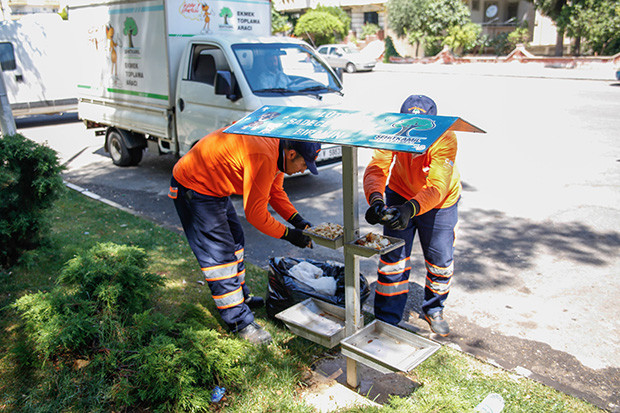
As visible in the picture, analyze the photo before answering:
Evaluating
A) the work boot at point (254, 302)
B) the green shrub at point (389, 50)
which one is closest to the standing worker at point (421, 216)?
the work boot at point (254, 302)

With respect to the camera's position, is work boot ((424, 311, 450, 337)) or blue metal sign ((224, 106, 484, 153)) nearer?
blue metal sign ((224, 106, 484, 153))

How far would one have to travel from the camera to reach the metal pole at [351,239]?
2861mm

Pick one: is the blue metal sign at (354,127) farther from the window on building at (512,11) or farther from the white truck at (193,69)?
the window on building at (512,11)

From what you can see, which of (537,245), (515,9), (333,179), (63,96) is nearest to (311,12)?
(515,9)

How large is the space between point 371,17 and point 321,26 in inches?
354

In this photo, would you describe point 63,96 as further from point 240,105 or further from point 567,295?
point 567,295

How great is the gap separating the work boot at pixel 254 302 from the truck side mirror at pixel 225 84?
134 inches

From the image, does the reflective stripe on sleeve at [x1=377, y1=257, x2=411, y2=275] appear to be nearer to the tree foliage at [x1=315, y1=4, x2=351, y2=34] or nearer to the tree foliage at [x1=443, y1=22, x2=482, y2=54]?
the tree foliage at [x1=443, y1=22, x2=482, y2=54]

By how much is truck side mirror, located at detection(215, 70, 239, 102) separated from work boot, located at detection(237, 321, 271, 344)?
12.8 feet

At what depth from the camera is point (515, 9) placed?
40.6 metres

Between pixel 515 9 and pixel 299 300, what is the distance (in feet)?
143

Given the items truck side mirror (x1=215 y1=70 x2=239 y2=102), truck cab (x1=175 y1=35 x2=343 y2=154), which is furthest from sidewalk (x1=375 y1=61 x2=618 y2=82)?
truck side mirror (x1=215 y1=70 x2=239 y2=102)

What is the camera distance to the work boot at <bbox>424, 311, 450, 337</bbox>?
380cm

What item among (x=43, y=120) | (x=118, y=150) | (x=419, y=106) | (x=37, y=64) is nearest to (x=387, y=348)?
(x=419, y=106)
